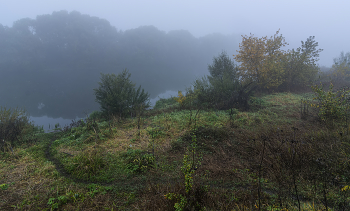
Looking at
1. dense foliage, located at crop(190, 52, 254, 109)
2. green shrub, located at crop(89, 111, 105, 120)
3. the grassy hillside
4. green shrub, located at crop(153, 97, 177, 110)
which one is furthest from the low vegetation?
A: green shrub, located at crop(153, 97, 177, 110)

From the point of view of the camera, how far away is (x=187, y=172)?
9.12ft

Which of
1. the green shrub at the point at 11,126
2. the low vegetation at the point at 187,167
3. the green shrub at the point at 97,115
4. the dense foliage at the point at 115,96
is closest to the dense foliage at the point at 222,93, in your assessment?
the low vegetation at the point at 187,167

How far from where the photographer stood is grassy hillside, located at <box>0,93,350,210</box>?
10.1 ft

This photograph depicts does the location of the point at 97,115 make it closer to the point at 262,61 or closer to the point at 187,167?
the point at 187,167

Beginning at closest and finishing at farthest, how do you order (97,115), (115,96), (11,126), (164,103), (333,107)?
(333,107), (11,126), (115,96), (97,115), (164,103)

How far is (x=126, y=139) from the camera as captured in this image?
24.6 feet

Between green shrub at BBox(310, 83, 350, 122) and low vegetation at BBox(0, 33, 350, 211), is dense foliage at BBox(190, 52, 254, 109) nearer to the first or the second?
low vegetation at BBox(0, 33, 350, 211)

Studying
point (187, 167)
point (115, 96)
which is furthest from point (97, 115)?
point (187, 167)

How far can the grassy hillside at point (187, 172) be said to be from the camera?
3.07m

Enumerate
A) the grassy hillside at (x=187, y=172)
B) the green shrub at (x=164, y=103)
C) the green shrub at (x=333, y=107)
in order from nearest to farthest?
the grassy hillside at (x=187, y=172), the green shrub at (x=333, y=107), the green shrub at (x=164, y=103)

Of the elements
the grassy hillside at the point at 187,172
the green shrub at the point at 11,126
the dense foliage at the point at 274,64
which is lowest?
the grassy hillside at the point at 187,172

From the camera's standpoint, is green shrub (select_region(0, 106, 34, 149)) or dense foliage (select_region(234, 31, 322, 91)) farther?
dense foliage (select_region(234, 31, 322, 91))

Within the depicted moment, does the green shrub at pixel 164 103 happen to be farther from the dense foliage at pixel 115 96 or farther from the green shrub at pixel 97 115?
the green shrub at pixel 97 115

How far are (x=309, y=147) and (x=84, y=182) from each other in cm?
680
